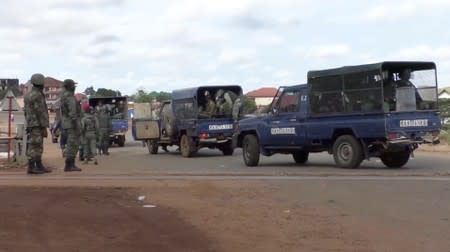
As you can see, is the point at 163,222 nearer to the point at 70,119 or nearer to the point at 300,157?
the point at 70,119

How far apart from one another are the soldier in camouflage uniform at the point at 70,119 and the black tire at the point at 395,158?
300 inches

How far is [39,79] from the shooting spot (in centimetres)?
1354

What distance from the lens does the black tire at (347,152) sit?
633 inches

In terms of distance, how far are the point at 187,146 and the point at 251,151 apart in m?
5.14

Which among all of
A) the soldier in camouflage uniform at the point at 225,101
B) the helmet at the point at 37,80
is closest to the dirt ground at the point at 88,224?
the helmet at the point at 37,80

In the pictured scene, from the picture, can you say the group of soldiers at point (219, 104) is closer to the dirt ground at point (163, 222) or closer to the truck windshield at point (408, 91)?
the truck windshield at point (408, 91)

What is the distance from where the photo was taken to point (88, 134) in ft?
64.0

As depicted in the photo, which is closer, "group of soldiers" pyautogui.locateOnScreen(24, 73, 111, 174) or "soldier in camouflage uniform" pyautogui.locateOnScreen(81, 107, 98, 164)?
"group of soldiers" pyautogui.locateOnScreen(24, 73, 111, 174)

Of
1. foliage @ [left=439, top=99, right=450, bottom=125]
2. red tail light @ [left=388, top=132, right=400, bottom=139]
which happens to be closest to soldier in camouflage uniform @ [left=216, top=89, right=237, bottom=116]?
red tail light @ [left=388, top=132, right=400, bottom=139]

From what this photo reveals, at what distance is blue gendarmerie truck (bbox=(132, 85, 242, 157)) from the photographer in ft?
74.4

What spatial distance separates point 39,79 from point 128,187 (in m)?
3.43

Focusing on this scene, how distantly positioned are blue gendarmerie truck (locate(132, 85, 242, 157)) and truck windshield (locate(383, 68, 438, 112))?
7.82m

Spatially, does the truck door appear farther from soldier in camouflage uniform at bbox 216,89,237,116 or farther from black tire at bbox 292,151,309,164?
soldier in camouflage uniform at bbox 216,89,237,116

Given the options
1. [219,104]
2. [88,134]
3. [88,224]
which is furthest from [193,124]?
[88,224]
